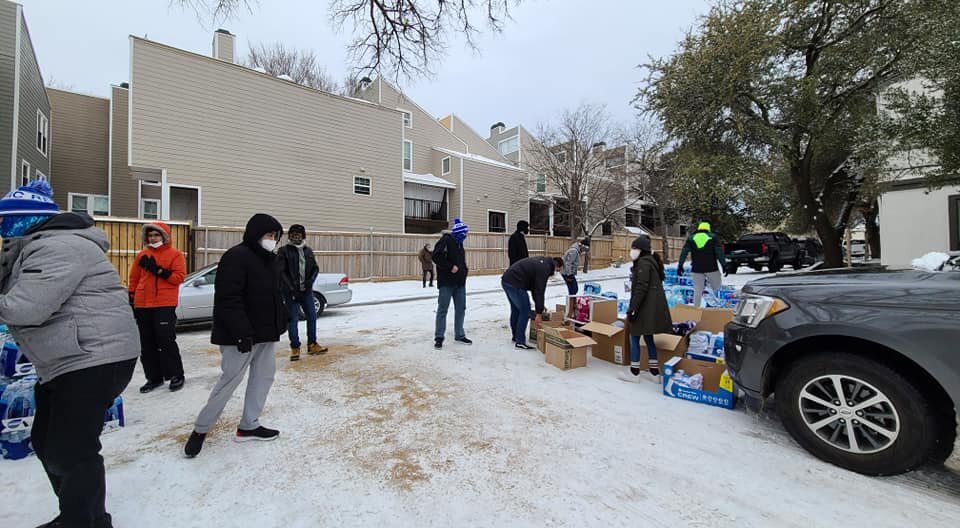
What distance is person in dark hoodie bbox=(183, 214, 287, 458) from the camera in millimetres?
2771

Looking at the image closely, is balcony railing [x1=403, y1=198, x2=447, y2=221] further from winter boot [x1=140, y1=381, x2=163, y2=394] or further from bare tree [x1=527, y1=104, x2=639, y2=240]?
winter boot [x1=140, y1=381, x2=163, y2=394]

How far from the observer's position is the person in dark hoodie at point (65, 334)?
180 centimetres

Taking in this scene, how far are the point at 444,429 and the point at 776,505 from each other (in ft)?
7.14

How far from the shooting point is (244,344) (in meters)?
2.75

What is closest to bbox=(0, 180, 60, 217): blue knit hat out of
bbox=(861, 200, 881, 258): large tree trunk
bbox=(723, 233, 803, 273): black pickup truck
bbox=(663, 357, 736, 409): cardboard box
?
bbox=(663, 357, 736, 409): cardboard box

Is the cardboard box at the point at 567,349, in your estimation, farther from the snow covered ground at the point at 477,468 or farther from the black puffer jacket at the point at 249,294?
the black puffer jacket at the point at 249,294

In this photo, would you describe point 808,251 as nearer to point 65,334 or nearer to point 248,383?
point 248,383

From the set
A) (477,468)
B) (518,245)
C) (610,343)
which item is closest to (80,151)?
(518,245)

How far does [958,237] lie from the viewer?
Answer: 10.8 m

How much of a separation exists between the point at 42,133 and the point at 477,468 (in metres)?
21.6

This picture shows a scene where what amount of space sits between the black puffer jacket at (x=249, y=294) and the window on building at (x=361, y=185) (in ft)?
50.9

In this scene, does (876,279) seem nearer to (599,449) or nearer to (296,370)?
(599,449)

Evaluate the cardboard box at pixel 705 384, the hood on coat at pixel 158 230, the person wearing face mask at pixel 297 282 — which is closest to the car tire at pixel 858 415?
the cardboard box at pixel 705 384

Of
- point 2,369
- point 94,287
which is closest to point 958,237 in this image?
point 94,287
